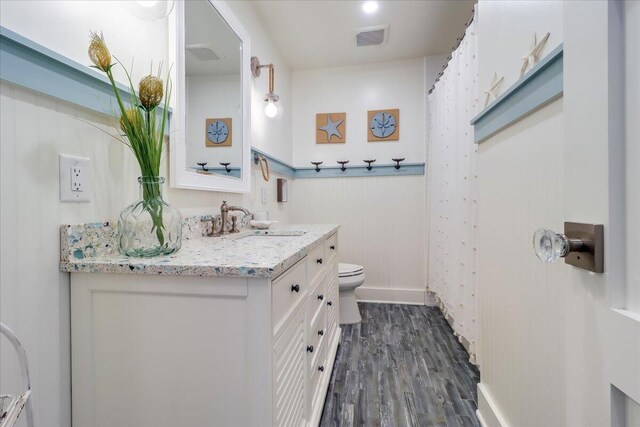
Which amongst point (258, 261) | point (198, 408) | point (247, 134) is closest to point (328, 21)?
point (247, 134)

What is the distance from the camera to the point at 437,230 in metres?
2.70

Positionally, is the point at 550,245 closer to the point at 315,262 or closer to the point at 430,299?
the point at 315,262

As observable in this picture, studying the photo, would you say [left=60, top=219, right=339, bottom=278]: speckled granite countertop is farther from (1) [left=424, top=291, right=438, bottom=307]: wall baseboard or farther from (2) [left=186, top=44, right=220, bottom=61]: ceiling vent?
(1) [left=424, top=291, right=438, bottom=307]: wall baseboard

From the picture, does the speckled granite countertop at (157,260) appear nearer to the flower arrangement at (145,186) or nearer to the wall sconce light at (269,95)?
the flower arrangement at (145,186)

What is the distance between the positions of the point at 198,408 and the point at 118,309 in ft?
1.09

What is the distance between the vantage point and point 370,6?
2.21 meters

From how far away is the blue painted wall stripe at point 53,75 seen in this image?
705 mm

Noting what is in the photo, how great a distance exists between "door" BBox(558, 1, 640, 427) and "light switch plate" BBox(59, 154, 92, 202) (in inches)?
45.3

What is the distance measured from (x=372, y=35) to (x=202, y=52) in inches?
64.1

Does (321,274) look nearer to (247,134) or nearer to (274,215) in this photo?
(247,134)

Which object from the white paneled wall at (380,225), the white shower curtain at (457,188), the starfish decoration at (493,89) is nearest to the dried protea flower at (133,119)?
the starfish decoration at (493,89)

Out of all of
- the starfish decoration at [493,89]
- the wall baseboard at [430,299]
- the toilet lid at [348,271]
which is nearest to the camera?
the starfish decoration at [493,89]

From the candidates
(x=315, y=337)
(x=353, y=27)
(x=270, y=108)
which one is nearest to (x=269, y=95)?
(x=270, y=108)

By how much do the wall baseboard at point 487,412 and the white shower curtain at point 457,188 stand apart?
43 centimetres
